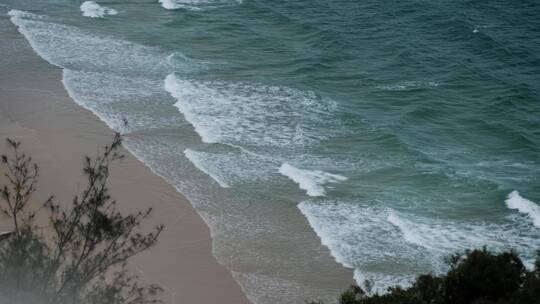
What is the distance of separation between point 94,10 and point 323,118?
70.8 feet

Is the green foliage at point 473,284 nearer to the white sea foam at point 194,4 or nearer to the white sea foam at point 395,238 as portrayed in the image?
the white sea foam at point 395,238

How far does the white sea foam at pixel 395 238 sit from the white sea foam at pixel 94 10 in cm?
2739

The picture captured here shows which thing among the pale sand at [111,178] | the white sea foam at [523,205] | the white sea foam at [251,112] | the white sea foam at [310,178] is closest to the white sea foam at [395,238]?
→ the white sea foam at [523,205]

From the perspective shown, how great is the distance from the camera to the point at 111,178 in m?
31.7

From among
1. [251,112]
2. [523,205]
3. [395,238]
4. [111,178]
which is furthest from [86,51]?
[523,205]

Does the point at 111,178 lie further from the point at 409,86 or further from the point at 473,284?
the point at 409,86

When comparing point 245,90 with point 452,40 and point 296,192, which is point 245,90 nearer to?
point 296,192

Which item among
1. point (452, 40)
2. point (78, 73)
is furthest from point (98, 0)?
point (452, 40)

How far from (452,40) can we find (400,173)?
18.3 meters

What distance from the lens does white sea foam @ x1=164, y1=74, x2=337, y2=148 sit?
118ft

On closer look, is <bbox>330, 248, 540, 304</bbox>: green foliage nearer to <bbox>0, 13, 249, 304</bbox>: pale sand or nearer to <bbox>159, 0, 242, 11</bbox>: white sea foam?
<bbox>0, 13, 249, 304</bbox>: pale sand

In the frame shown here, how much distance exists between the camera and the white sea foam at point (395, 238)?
88.2 ft

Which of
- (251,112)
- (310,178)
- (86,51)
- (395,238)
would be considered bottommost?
(395,238)

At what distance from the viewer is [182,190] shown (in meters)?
31.1
